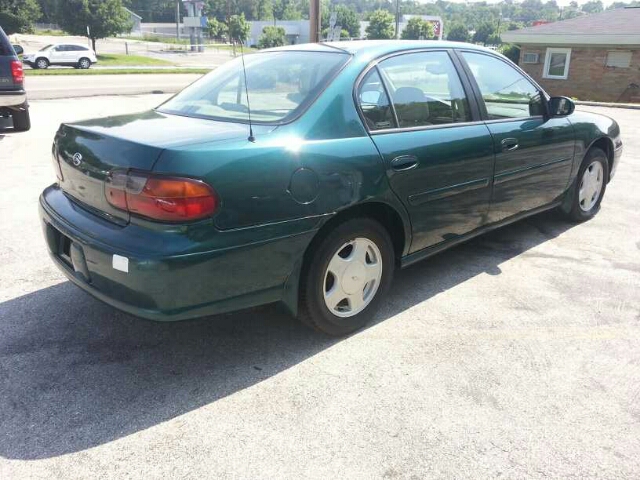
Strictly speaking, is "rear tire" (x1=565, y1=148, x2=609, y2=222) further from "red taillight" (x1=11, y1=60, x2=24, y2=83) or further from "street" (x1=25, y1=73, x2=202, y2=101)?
"street" (x1=25, y1=73, x2=202, y2=101)

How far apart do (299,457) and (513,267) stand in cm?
268

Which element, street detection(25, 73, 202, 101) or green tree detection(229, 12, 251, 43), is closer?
green tree detection(229, 12, 251, 43)

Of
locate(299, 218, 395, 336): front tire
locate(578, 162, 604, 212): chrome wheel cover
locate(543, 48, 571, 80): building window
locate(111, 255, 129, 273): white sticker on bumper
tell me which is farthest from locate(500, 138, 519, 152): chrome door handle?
locate(543, 48, 571, 80): building window

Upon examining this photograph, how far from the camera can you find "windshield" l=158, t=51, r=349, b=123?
300 centimetres

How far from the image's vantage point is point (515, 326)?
343 cm

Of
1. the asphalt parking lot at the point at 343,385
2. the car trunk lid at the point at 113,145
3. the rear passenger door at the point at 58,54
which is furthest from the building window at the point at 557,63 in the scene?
the car trunk lid at the point at 113,145

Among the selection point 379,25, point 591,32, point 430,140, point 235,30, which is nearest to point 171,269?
point 235,30

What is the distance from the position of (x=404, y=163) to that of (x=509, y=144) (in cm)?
115

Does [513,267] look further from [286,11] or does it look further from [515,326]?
[286,11]

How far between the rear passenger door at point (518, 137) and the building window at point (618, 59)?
24.4 metres

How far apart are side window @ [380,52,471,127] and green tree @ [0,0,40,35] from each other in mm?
47543

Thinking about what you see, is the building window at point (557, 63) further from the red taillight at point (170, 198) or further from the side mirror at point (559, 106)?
the red taillight at point (170, 198)

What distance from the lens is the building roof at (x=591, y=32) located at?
2458 centimetres

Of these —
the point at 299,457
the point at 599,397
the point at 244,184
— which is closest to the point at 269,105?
the point at 244,184
